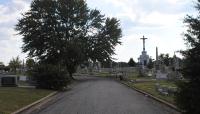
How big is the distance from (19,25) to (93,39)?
1240cm

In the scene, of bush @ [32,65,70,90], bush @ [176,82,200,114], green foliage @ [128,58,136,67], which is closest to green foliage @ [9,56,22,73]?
green foliage @ [128,58,136,67]

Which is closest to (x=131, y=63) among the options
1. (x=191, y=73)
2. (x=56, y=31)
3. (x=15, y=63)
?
(x=15, y=63)

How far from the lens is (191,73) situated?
53.6 feet

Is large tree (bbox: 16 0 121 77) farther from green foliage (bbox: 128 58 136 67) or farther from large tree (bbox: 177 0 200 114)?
green foliage (bbox: 128 58 136 67)

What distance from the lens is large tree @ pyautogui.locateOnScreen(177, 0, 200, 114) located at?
16.0m

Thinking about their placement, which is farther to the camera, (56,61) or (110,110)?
(56,61)

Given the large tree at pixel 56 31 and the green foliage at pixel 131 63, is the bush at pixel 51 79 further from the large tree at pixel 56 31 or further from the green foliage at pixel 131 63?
the green foliage at pixel 131 63

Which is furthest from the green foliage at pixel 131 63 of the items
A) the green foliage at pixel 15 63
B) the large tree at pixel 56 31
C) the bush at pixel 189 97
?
the bush at pixel 189 97

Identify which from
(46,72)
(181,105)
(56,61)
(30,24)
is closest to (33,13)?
A: (30,24)

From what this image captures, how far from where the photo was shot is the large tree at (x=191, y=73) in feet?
52.4

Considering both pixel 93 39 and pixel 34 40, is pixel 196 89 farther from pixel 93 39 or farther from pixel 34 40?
pixel 93 39

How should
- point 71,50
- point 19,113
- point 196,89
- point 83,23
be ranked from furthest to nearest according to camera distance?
point 83,23
point 71,50
point 19,113
point 196,89

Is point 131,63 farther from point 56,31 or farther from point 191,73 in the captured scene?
point 191,73

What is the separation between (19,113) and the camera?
20250 mm
